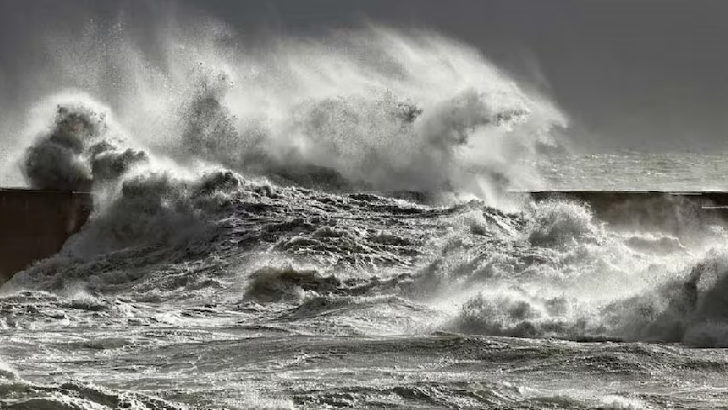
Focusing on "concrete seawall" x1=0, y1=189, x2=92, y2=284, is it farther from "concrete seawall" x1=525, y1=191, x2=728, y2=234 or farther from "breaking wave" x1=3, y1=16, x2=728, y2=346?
"concrete seawall" x1=525, y1=191, x2=728, y2=234

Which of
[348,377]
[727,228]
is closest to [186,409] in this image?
[348,377]

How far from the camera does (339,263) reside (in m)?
12.6

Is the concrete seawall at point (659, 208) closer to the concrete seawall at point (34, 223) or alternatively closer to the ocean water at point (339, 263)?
the ocean water at point (339, 263)

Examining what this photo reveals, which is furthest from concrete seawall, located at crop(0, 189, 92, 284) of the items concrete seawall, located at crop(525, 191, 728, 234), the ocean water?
concrete seawall, located at crop(525, 191, 728, 234)

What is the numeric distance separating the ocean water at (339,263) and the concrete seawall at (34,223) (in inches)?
7.9

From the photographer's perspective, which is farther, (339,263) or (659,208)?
(659,208)

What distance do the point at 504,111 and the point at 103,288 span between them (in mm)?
7753

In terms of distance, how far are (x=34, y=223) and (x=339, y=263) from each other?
3876 millimetres

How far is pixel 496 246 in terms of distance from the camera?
13070 mm

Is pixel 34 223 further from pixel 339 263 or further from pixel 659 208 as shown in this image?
pixel 659 208

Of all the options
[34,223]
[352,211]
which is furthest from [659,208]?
[34,223]

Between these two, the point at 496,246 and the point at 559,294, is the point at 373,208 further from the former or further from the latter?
the point at 559,294

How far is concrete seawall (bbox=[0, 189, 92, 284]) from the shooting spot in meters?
13.5

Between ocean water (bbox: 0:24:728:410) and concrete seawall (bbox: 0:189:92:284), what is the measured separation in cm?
20
